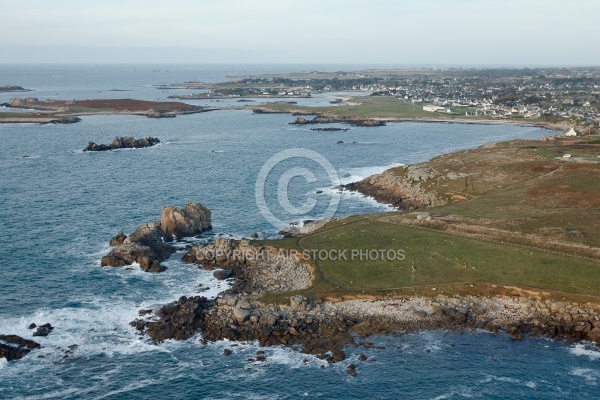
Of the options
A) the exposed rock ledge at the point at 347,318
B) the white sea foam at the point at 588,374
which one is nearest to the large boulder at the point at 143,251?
the exposed rock ledge at the point at 347,318

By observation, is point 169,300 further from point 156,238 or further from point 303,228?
point 303,228

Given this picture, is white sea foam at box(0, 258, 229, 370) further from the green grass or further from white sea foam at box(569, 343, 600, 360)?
white sea foam at box(569, 343, 600, 360)

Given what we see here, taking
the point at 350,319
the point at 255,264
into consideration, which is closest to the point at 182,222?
the point at 255,264

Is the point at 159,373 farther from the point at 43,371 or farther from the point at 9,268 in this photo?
the point at 9,268

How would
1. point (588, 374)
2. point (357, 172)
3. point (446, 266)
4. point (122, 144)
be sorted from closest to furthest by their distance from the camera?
point (588, 374) → point (446, 266) → point (357, 172) → point (122, 144)

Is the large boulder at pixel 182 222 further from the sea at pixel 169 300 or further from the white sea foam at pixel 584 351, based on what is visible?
the white sea foam at pixel 584 351

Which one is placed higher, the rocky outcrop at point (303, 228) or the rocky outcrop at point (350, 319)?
the rocky outcrop at point (303, 228)

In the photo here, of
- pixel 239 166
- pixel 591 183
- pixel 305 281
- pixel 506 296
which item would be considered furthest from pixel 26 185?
pixel 591 183
